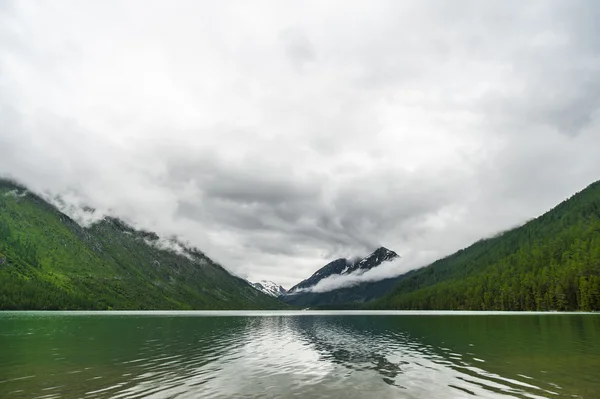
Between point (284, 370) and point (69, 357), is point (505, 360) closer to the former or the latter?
point (284, 370)

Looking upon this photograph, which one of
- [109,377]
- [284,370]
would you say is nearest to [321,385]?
[284,370]

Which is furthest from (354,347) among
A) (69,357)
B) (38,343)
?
(38,343)

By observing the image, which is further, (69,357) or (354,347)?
(354,347)

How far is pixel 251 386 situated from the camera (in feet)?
108

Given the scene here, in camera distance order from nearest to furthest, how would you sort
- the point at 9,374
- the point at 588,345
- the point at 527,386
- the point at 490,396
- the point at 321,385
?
the point at 490,396 → the point at 527,386 → the point at 321,385 → the point at 9,374 → the point at 588,345

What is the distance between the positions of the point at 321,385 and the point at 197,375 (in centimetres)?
1263

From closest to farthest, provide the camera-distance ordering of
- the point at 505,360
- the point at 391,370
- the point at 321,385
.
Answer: the point at 321,385, the point at 391,370, the point at 505,360

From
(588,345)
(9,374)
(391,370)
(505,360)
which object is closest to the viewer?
(9,374)

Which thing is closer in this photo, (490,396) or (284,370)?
(490,396)

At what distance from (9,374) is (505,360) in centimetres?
5258

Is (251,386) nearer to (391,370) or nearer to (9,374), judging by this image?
(391,370)

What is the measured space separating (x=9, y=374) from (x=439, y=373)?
41.6m

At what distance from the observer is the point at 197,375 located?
37.5 meters

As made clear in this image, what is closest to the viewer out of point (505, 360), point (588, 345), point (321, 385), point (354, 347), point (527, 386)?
point (527, 386)
